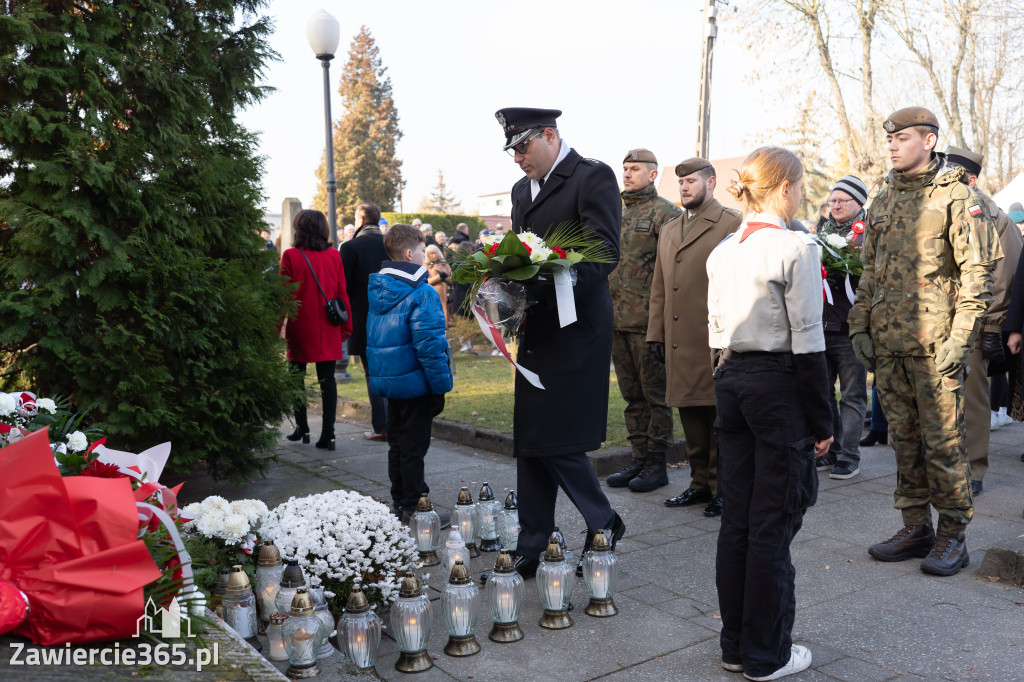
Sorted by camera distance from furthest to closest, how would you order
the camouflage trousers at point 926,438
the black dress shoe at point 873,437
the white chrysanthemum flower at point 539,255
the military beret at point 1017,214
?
the military beret at point 1017,214 < the black dress shoe at point 873,437 < the camouflage trousers at point 926,438 < the white chrysanthemum flower at point 539,255

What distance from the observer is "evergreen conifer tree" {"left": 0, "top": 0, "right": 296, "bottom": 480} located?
17.9 ft

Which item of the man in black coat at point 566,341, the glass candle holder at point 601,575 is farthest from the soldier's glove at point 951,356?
the glass candle holder at point 601,575

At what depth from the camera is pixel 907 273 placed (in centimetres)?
493

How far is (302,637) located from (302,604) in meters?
0.14

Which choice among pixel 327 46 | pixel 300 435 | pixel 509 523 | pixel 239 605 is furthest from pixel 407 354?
pixel 327 46

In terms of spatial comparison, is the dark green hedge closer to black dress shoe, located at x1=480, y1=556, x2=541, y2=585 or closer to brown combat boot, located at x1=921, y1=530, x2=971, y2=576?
black dress shoe, located at x1=480, y1=556, x2=541, y2=585

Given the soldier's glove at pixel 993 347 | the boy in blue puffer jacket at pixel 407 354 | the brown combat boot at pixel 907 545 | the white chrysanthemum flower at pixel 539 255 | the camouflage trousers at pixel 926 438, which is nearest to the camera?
the white chrysanthemum flower at pixel 539 255

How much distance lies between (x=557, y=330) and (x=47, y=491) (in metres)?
2.55

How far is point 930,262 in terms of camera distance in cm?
484

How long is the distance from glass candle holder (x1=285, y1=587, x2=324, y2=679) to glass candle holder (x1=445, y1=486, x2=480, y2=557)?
5.55 feet

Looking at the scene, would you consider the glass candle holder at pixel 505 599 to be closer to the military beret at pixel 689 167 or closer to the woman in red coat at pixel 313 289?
the military beret at pixel 689 167

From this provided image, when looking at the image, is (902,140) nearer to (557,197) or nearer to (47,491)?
(557,197)

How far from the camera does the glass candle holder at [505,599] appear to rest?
3.88 meters

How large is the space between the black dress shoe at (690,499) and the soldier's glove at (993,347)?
234cm
